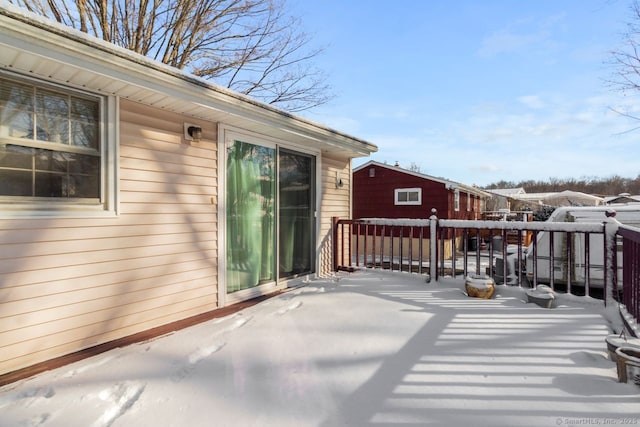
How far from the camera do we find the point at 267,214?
4.18 metres

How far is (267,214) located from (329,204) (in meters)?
1.48

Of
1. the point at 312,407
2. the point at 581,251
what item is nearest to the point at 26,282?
the point at 312,407

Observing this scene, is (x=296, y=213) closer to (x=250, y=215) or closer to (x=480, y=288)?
(x=250, y=215)

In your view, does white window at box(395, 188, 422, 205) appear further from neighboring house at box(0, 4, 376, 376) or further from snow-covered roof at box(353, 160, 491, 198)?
neighboring house at box(0, 4, 376, 376)

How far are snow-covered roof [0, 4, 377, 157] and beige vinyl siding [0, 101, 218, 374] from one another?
0.27 meters

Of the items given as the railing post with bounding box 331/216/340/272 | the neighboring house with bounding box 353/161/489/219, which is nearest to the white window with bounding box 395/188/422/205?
the neighboring house with bounding box 353/161/489/219

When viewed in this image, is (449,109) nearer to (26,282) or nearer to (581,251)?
(581,251)

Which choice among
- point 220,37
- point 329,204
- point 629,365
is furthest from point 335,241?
point 220,37

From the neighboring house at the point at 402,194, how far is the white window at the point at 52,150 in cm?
1137

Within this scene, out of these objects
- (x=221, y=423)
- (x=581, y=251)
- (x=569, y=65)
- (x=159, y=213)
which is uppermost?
(x=569, y=65)

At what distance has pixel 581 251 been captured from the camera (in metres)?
4.23

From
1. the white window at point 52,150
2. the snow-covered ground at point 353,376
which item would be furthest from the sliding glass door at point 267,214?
the white window at point 52,150

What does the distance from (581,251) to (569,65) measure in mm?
5917

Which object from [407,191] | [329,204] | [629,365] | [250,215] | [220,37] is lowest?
[629,365]
